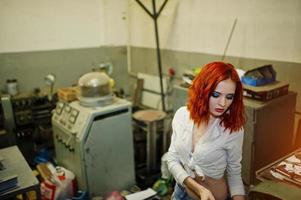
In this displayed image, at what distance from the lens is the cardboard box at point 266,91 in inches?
69.9

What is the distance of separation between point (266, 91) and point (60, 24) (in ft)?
8.34

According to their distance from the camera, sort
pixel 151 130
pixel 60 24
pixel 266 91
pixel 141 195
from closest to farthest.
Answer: pixel 266 91
pixel 141 195
pixel 151 130
pixel 60 24

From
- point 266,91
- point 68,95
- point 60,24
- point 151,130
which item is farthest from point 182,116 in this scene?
point 60,24

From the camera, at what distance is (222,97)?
1.26 metres

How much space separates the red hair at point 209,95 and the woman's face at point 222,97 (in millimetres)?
17

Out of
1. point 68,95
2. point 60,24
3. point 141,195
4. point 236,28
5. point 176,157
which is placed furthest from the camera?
point 60,24

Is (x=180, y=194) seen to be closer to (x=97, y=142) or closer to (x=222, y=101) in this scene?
(x=222, y=101)

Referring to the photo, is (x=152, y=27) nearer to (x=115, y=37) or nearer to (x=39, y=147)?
(x=115, y=37)

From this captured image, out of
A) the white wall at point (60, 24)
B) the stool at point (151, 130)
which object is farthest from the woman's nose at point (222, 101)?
the white wall at point (60, 24)

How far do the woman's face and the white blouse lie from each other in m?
0.07

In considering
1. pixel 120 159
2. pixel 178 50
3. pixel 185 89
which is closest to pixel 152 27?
pixel 178 50

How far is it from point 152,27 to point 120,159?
178cm

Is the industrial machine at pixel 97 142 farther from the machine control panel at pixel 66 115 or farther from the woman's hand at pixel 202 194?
the woman's hand at pixel 202 194

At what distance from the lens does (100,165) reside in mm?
2406
